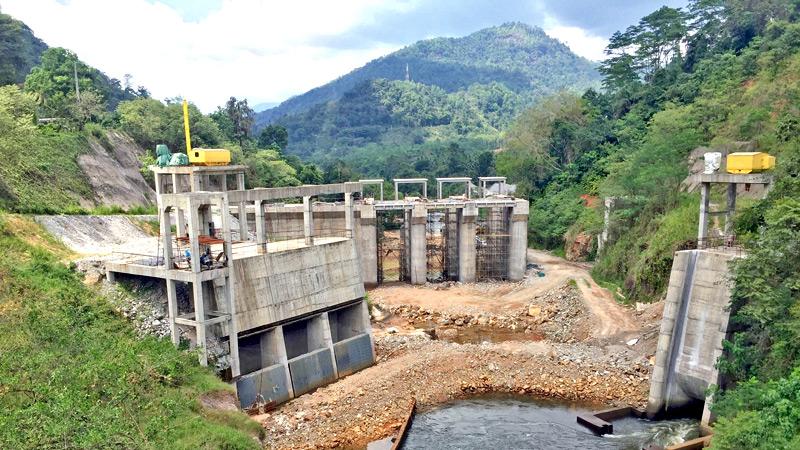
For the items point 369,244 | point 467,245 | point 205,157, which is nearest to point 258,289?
point 205,157

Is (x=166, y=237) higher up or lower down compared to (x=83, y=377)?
higher up

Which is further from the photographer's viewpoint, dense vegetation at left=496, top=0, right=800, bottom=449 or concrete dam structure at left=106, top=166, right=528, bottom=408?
concrete dam structure at left=106, top=166, right=528, bottom=408

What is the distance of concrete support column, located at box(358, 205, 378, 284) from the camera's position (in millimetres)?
44562

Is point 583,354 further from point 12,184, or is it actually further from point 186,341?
point 12,184

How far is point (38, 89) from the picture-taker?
51.0 metres

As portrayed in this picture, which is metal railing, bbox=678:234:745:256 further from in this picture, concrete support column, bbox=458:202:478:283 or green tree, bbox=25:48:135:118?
green tree, bbox=25:48:135:118

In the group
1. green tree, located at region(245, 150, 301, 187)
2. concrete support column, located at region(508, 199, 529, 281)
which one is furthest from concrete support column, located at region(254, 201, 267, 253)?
green tree, located at region(245, 150, 301, 187)

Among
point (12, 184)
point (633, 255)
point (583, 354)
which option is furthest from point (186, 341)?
point (633, 255)

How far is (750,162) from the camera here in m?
22.2

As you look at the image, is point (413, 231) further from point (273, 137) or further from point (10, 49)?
point (10, 49)

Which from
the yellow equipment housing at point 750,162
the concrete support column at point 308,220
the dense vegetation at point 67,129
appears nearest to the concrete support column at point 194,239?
the concrete support column at point 308,220

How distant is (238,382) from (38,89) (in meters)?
41.0

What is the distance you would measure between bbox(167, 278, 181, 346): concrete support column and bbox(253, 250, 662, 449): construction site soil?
4.37m

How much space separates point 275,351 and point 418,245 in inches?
865
